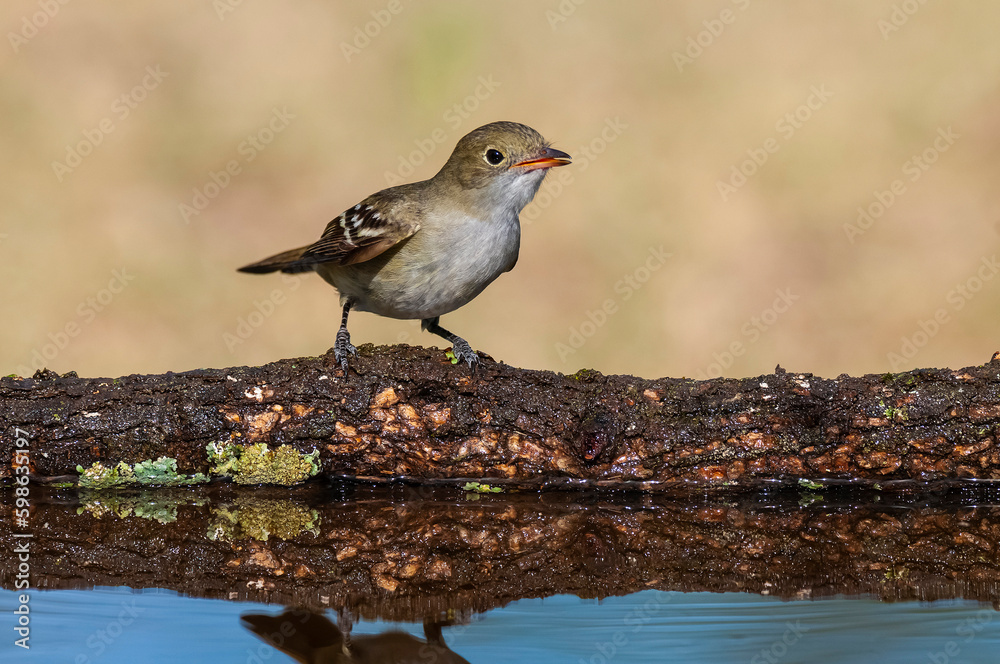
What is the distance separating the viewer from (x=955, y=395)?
4.32 meters

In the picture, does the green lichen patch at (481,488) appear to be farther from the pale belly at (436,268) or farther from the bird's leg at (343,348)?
the pale belly at (436,268)

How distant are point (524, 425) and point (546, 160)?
6.95ft

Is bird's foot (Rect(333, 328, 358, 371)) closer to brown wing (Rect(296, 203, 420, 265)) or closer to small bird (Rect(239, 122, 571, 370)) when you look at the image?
small bird (Rect(239, 122, 571, 370))

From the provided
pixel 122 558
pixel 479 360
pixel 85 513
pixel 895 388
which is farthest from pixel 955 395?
pixel 85 513

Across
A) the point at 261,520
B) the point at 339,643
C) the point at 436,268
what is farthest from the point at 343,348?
the point at 339,643

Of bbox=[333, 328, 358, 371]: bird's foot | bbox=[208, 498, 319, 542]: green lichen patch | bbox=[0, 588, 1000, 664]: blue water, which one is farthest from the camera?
bbox=[333, 328, 358, 371]: bird's foot

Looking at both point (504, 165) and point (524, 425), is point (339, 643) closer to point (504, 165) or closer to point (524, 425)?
point (524, 425)

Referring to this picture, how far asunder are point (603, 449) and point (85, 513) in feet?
7.89

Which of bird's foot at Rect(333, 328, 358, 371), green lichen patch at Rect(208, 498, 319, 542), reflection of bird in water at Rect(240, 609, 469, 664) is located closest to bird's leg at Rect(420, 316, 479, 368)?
bird's foot at Rect(333, 328, 358, 371)

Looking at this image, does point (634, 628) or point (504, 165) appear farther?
point (504, 165)

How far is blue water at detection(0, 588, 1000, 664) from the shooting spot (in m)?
2.37

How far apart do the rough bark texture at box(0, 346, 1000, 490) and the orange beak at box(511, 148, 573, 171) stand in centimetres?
186

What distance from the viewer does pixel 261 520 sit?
3.92 metres

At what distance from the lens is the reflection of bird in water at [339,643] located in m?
2.46
